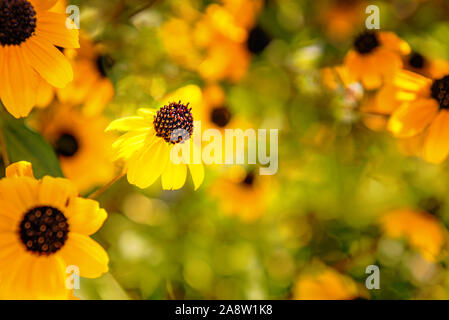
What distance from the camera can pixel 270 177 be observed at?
47.1 inches

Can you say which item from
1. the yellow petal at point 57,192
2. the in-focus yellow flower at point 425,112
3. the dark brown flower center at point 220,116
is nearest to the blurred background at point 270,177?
the dark brown flower center at point 220,116

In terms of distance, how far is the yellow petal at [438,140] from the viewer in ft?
2.14

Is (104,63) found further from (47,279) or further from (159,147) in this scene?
(47,279)

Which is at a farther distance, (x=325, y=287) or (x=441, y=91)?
(x=325, y=287)

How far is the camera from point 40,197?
1.84ft

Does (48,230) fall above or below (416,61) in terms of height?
below

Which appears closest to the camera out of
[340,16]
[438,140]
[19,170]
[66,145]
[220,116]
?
[19,170]

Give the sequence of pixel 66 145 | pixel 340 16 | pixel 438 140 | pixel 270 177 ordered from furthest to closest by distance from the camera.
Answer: pixel 340 16 → pixel 270 177 → pixel 66 145 → pixel 438 140

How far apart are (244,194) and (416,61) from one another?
0.61 metres

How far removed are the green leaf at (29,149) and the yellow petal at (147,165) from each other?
0.48 ft

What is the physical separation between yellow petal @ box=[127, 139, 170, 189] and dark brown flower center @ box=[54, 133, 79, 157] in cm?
46

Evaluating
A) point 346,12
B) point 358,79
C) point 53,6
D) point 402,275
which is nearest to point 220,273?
point 402,275

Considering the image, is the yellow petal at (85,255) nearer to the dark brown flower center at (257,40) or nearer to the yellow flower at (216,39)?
the yellow flower at (216,39)

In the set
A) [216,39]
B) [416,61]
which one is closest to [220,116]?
[216,39]
